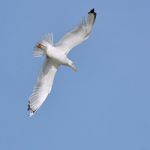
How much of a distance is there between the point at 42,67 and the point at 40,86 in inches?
22.2

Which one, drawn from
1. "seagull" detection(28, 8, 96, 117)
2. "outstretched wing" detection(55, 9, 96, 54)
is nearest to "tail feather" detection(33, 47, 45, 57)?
"seagull" detection(28, 8, 96, 117)

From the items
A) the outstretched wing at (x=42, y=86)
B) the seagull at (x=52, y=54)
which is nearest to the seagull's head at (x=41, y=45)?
the seagull at (x=52, y=54)

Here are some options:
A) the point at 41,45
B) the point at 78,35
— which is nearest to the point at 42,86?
the point at 41,45

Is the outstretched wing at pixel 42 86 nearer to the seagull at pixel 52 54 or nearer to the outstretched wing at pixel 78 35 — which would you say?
the seagull at pixel 52 54

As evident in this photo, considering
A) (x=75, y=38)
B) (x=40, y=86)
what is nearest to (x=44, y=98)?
(x=40, y=86)

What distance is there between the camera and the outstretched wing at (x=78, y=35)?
23.5 meters

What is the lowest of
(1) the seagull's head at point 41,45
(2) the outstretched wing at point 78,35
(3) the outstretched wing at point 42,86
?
(3) the outstretched wing at point 42,86

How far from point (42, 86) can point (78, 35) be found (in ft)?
5.86

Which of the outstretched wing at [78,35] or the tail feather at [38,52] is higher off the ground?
the outstretched wing at [78,35]

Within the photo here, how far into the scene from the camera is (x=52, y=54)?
23.8 meters

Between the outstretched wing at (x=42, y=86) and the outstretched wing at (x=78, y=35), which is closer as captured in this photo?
the outstretched wing at (x=78, y=35)

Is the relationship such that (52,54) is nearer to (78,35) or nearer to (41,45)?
(41,45)

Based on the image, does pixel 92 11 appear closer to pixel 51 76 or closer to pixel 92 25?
pixel 92 25

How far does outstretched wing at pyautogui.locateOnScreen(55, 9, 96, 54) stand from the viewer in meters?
23.5
